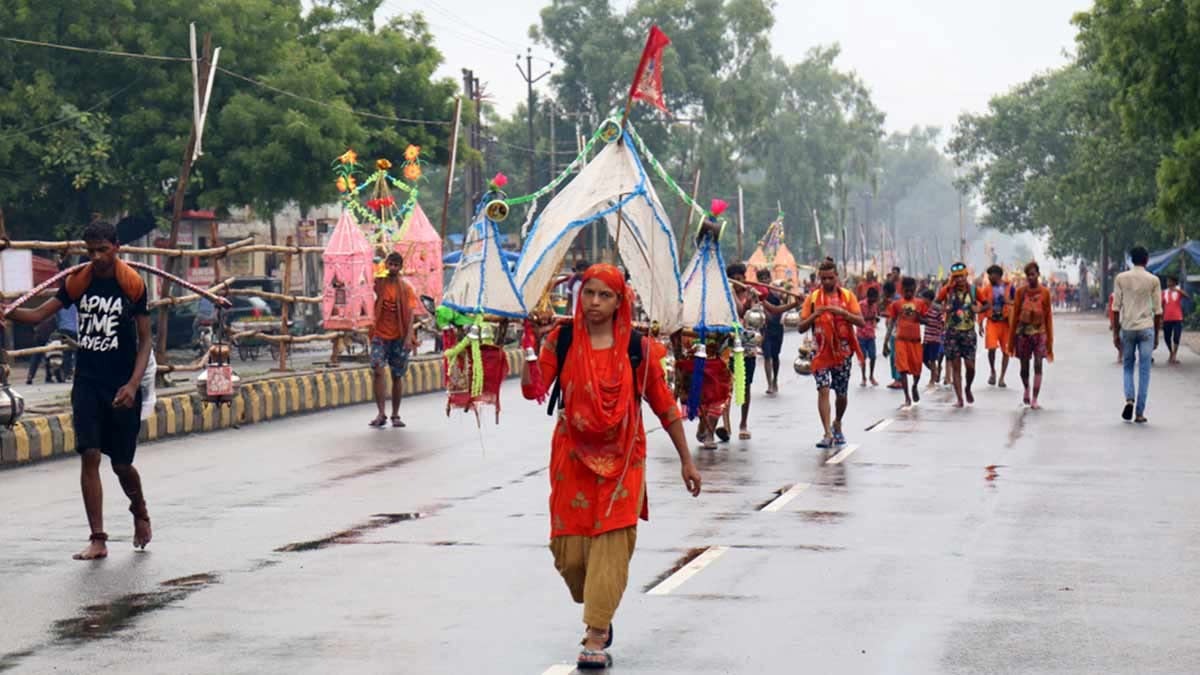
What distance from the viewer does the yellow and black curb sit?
17.7 meters

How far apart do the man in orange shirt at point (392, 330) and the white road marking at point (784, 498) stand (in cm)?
739

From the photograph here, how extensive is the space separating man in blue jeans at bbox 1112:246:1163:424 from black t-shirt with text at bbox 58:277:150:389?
12.3m

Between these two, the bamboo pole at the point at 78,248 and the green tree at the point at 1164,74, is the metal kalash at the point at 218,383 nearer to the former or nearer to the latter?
the bamboo pole at the point at 78,248

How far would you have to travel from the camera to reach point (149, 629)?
28.5 feet

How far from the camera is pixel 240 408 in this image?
73.4 ft

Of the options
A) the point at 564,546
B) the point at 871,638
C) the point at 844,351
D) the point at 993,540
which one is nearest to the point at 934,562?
the point at 993,540

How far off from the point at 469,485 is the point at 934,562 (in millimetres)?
5150

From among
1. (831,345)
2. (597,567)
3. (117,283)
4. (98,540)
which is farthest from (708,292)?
(597,567)

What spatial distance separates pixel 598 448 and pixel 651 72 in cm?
324

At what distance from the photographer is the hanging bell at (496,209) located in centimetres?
1177

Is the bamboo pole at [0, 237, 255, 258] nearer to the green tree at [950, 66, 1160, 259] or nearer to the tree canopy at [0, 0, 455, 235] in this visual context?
the tree canopy at [0, 0, 455, 235]

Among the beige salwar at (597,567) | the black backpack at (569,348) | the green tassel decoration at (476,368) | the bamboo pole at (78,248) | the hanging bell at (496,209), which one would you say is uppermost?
the bamboo pole at (78,248)

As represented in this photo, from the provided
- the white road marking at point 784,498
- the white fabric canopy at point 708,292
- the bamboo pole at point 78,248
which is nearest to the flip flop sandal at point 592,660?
the white road marking at point 784,498

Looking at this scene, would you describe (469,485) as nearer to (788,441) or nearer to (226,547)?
(226,547)
